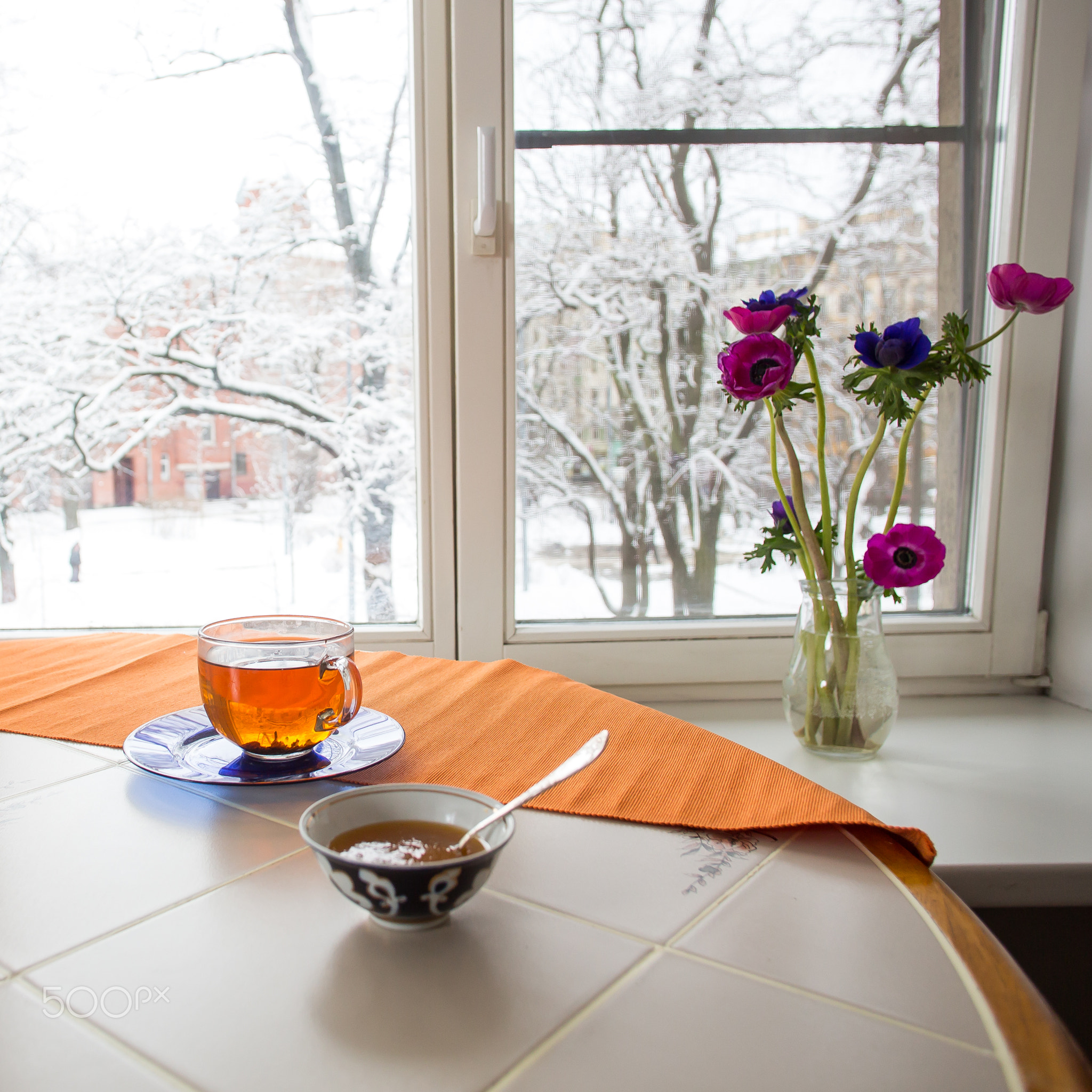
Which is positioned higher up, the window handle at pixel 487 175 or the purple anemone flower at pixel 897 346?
the window handle at pixel 487 175

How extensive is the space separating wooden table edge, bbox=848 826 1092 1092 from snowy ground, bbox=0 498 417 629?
940 millimetres

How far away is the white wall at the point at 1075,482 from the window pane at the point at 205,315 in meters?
0.96

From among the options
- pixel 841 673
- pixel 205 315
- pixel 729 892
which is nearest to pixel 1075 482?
pixel 841 673

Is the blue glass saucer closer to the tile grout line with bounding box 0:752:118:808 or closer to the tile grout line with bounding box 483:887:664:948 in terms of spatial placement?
the tile grout line with bounding box 0:752:118:808

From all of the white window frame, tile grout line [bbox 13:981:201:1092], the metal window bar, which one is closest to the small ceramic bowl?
tile grout line [bbox 13:981:201:1092]

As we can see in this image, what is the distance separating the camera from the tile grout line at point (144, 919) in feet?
1.33

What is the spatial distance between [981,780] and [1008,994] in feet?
2.26

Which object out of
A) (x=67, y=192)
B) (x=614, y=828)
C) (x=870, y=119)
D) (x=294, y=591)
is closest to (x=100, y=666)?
(x=294, y=591)

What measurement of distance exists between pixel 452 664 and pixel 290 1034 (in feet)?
1.83

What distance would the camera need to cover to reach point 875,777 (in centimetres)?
101

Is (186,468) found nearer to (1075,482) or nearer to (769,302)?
(769,302)

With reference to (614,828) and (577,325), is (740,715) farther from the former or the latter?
(614,828)

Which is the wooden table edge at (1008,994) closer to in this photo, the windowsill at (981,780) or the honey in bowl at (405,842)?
the honey in bowl at (405,842)

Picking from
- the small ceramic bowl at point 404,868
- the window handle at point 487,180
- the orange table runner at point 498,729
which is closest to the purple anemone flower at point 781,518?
the orange table runner at point 498,729
